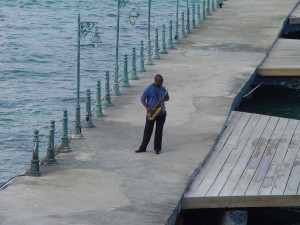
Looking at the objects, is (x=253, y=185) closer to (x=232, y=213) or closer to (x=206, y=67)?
(x=232, y=213)

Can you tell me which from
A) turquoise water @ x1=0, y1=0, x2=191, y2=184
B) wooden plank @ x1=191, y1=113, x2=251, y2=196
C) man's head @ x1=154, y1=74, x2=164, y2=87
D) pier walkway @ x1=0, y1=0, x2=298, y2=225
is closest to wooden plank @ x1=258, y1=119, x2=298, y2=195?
wooden plank @ x1=191, y1=113, x2=251, y2=196

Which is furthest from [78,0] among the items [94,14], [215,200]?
[215,200]

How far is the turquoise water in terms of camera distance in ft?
116

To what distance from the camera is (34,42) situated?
187 ft

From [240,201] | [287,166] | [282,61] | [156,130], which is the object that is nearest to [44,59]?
[282,61]

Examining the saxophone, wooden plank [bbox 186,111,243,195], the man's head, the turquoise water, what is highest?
the man's head

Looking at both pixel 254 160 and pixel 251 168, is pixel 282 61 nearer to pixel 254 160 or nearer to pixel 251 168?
pixel 254 160

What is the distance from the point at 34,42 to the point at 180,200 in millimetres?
36637

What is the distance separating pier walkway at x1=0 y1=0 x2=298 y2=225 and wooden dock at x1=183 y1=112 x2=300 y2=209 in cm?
33

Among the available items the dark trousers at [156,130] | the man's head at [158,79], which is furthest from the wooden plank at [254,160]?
the man's head at [158,79]

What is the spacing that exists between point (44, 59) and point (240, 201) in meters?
30.7

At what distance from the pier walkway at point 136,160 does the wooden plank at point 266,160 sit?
3.92ft

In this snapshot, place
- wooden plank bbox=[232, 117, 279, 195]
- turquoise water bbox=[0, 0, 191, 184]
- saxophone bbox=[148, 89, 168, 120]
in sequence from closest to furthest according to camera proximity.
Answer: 1. wooden plank bbox=[232, 117, 279, 195]
2. saxophone bbox=[148, 89, 168, 120]
3. turquoise water bbox=[0, 0, 191, 184]

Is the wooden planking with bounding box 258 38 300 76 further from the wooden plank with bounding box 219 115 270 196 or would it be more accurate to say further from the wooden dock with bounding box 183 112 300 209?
the wooden dock with bounding box 183 112 300 209
